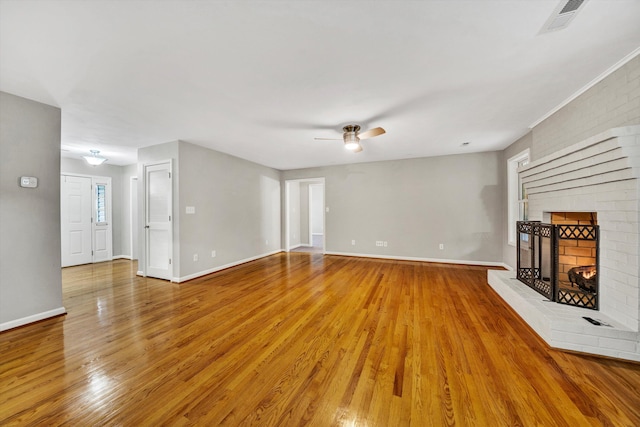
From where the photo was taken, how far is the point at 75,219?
17.1 feet

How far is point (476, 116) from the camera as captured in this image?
3062mm

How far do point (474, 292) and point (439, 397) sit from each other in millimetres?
2411

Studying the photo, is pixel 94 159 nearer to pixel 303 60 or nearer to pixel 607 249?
pixel 303 60

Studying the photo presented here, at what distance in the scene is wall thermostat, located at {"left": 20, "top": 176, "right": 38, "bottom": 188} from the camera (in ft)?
8.16

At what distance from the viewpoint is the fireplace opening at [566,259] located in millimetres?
2236

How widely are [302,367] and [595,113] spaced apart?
12.0 ft

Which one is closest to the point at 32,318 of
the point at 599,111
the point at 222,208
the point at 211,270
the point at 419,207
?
the point at 211,270

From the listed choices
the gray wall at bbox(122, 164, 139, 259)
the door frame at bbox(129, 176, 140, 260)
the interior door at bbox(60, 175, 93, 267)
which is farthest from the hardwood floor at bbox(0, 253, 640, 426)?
the gray wall at bbox(122, 164, 139, 259)

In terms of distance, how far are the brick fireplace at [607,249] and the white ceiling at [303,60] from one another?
80 centimetres

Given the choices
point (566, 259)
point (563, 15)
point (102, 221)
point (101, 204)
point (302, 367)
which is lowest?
point (302, 367)

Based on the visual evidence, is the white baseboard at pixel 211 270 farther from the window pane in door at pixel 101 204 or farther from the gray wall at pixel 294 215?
the window pane in door at pixel 101 204

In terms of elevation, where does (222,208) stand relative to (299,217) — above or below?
above

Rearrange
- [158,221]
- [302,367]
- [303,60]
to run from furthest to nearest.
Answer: [158,221] < [303,60] < [302,367]

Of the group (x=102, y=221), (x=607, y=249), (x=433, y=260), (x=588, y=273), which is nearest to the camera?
(x=607, y=249)
